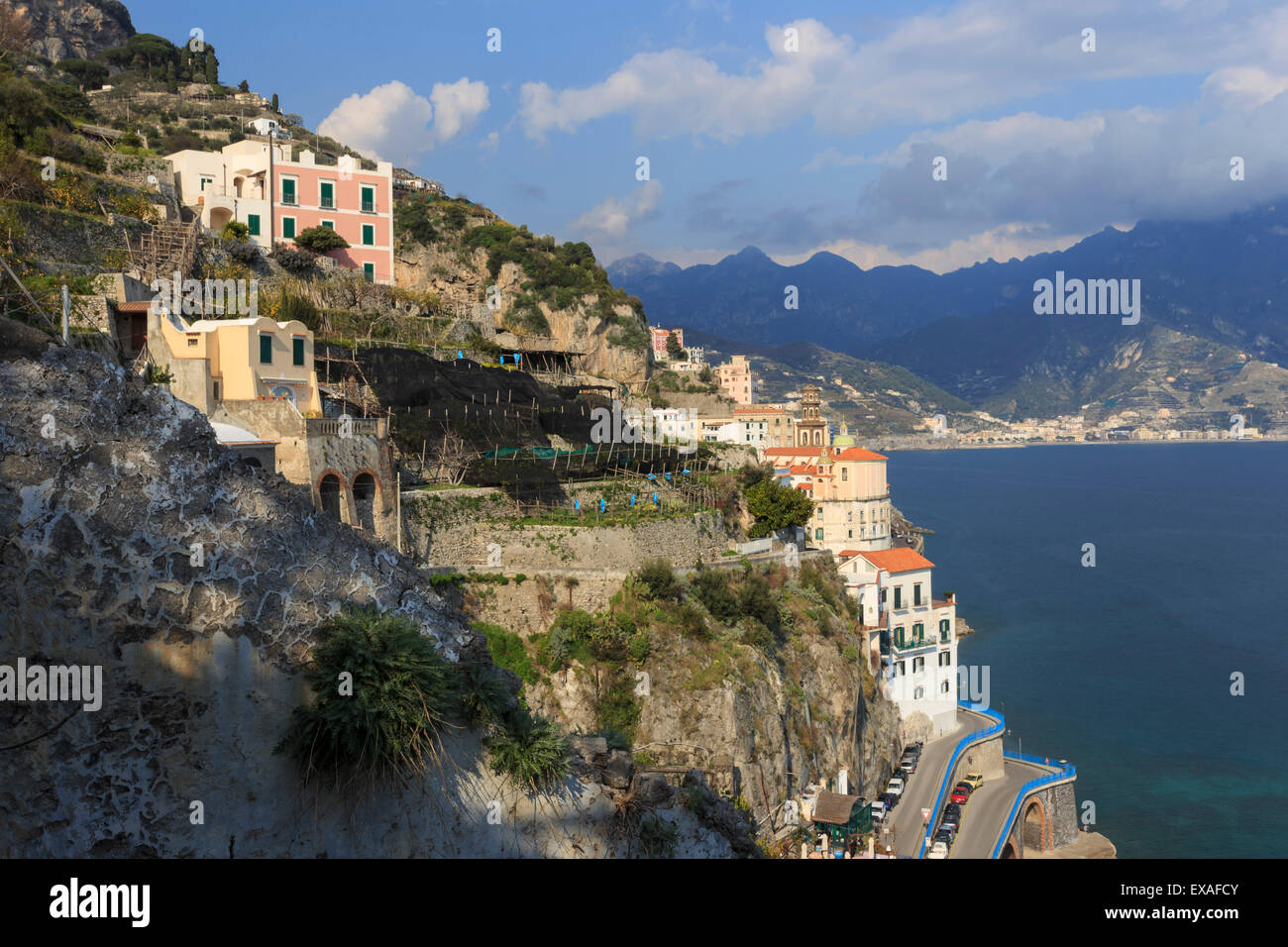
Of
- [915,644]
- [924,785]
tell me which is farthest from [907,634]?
[924,785]

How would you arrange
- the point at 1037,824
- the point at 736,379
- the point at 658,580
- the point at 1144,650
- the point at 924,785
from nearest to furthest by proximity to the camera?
the point at 658,580, the point at 1037,824, the point at 924,785, the point at 1144,650, the point at 736,379

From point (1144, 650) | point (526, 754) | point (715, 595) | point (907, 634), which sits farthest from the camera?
point (1144, 650)

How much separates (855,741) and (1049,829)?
1036 cm

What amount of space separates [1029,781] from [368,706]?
39.2m

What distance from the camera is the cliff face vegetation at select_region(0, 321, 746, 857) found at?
27.7 feet

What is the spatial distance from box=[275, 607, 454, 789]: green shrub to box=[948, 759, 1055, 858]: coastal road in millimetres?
30217

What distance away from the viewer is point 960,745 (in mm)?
43375

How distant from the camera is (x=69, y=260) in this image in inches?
1078
